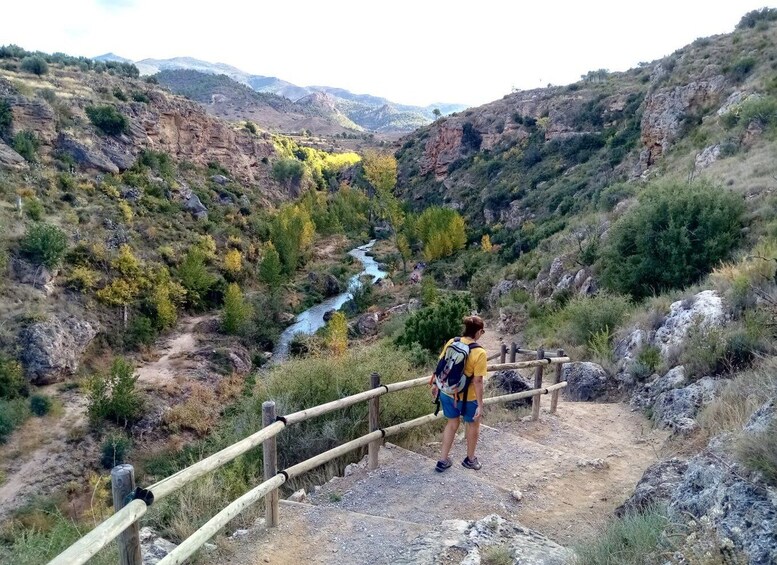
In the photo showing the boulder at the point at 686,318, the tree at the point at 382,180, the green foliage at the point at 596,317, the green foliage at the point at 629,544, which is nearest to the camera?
the green foliage at the point at 629,544

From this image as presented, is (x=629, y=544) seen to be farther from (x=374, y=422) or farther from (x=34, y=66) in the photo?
(x=34, y=66)

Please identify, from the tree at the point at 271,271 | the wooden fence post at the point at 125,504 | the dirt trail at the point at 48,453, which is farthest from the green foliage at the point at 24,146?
the wooden fence post at the point at 125,504

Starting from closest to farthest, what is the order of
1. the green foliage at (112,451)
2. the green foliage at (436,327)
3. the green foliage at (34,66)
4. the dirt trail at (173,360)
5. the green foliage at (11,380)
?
the green foliage at (436,327), the green foliage at (112,451), the green foliage at (11,380), the dirt trail at (173,360), the green foliage at (34,66)

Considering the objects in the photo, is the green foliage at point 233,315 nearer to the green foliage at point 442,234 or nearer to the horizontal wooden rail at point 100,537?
the green foliage at point 442,234

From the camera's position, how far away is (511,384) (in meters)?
10.4

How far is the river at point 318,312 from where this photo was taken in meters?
33.7

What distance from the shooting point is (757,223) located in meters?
12.8

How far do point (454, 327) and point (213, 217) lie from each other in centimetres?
3509

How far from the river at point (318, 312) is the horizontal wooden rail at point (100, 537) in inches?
1120

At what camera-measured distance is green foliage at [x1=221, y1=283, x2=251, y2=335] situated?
3203cm

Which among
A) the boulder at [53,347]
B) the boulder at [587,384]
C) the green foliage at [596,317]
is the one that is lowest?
the boulder at [53,347]

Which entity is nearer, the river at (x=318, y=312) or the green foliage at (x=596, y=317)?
the green foliage at (x=596, y=317)

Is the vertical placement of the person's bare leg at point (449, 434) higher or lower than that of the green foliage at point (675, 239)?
lower

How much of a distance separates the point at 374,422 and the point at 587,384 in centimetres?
625
